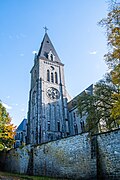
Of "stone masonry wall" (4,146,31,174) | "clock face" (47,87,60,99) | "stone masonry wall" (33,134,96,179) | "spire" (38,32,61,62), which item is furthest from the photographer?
"spire" (38,32,61,62)

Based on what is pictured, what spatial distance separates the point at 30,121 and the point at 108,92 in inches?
934

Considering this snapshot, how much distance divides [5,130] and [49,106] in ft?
50.7

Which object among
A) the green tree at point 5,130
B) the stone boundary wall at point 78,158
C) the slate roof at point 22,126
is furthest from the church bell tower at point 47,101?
the stone boundary wall at point 78,158

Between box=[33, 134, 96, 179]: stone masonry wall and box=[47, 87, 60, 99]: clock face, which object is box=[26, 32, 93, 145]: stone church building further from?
box=[33, 134, 96, 179]: stone masonry wall

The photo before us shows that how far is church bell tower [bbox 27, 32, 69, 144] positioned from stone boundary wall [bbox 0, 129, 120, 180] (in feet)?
48.3

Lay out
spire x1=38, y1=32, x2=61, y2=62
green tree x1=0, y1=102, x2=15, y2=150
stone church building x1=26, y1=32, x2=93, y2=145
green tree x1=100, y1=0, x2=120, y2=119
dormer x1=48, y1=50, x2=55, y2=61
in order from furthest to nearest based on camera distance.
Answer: dormer x1=48, y1=50, x2=55, y2=61
spire x1=38, y1=32, x2=61, y2=62
stone church building x1=26, y1=32, x2=93, y2=145
green tree x1=0, y1=102, x2=15, y2=150
green tree x1=100, y1=0, x2=120, y2=119

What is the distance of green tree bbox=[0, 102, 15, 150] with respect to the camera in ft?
69.5

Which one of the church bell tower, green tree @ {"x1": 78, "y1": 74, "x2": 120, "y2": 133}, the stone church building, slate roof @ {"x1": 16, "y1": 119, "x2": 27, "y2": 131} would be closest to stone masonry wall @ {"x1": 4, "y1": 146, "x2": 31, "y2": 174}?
green tree @ {"x1": 78, "y1": 74, "x2": 120, "y2": 133}

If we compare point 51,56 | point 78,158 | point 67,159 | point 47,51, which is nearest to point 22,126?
point 51,56

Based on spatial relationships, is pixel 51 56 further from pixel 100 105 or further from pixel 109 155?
pixel 109 155

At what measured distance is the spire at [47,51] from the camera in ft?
143

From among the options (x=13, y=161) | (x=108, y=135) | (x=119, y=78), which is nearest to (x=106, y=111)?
(x=108, y=135)

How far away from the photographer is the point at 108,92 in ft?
58.6

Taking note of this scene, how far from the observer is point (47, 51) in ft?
148
